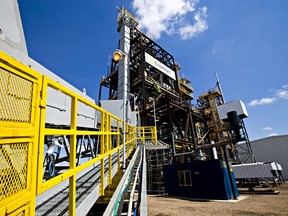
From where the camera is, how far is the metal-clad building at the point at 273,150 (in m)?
28.5

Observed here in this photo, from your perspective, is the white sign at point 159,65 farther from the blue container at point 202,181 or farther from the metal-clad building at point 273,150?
the metal-clad building at point 273,150

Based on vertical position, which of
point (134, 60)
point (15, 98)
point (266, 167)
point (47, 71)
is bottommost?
point (266, 167)

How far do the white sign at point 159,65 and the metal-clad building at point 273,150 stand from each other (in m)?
21.6

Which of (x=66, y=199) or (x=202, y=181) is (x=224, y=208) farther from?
(x=66, y=199)

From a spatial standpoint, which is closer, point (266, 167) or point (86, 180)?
point (86, 180)

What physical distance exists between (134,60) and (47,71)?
20.7 meters

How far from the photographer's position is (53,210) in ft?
8.78

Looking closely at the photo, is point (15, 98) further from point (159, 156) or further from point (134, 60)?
point (134, 60)

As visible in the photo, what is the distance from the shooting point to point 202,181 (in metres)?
13.1

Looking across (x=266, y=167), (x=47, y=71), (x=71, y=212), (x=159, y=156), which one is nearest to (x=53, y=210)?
(x=71, y=212)

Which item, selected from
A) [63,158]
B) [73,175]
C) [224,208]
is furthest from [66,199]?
[224,208]

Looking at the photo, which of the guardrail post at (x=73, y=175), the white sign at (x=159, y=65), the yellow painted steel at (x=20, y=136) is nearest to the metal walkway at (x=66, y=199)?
the guardrail post at (x=73, y=175)

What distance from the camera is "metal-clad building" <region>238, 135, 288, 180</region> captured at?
28547mm

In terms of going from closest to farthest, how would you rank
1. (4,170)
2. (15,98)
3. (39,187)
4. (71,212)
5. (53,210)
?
(4,170), (15,98), (39,187), (71,212), (53,210)
